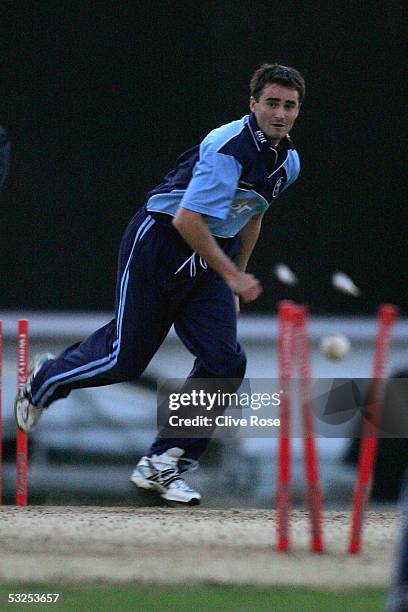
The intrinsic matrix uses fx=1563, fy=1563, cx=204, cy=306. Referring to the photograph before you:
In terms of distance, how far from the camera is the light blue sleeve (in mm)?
5793

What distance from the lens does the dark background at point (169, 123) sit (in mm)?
7699

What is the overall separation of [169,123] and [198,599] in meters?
3.74

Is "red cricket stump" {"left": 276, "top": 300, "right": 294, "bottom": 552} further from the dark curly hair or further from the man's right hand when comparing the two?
the dark curly hair

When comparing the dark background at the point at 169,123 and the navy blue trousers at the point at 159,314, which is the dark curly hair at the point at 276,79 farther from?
the dark background at the point at 169,123

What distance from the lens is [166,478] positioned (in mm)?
6363

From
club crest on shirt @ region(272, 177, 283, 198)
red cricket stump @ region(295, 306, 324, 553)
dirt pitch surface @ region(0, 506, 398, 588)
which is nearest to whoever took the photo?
dirt pitch surface @ region(0, 506, 398, 588)

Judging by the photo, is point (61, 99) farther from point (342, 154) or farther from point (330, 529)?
point (330, 529)

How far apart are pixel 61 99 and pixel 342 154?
56.3 inches

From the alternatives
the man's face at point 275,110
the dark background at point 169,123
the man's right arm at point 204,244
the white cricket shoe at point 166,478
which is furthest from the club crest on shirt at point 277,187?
the dark background at point 169,123

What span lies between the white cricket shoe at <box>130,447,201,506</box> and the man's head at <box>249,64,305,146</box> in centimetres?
137

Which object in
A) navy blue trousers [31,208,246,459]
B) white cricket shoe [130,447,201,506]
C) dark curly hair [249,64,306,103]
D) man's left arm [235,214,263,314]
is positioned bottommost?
white cricket shoe [130,447,201,506]

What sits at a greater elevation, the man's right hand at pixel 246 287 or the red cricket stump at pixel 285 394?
the man's right hand at pixel 246 287

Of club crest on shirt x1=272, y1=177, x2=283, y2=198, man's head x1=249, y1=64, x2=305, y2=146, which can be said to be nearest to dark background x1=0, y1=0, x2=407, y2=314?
club crest on shirt x1=272, y1=177, x2=283, y2=198

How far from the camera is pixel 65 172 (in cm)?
775
